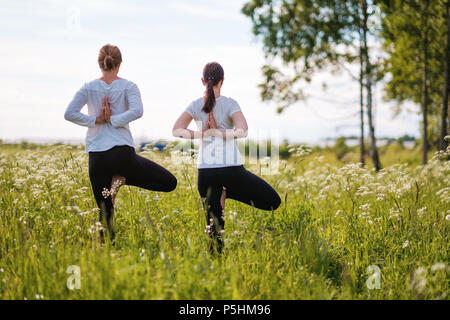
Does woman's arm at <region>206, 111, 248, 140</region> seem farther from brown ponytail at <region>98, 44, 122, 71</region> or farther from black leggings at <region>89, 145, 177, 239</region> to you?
brown ponytail at <region>98, 44, 122, 71</region>

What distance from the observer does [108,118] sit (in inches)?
159

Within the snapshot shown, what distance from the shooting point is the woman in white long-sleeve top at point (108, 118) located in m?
4.05

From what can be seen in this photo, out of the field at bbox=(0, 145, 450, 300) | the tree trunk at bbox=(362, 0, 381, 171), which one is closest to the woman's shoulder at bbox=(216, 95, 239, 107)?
the field at bbox=(0, 145, 450, 300)

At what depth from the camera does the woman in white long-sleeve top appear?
159 inches

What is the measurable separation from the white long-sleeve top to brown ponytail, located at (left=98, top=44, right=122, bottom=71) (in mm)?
159

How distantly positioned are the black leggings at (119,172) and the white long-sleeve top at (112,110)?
0.10 metres

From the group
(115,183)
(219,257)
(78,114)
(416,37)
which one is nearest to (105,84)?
(78,114)

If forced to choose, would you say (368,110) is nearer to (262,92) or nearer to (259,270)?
(262,92)

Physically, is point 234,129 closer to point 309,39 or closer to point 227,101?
point 227,101

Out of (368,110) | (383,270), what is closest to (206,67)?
(383,270)

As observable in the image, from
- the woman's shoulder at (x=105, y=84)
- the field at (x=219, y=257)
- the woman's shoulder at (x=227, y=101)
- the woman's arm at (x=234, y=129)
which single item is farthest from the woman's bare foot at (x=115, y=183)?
the woman's shoulder at (x=227, y=101)

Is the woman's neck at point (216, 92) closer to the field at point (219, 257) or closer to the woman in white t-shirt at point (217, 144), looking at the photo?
the woman in white t-shirt at point (217, 144)

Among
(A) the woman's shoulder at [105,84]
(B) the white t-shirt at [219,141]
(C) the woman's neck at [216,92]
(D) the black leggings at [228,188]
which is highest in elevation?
(A) the woman's shoulder at [105,84]
